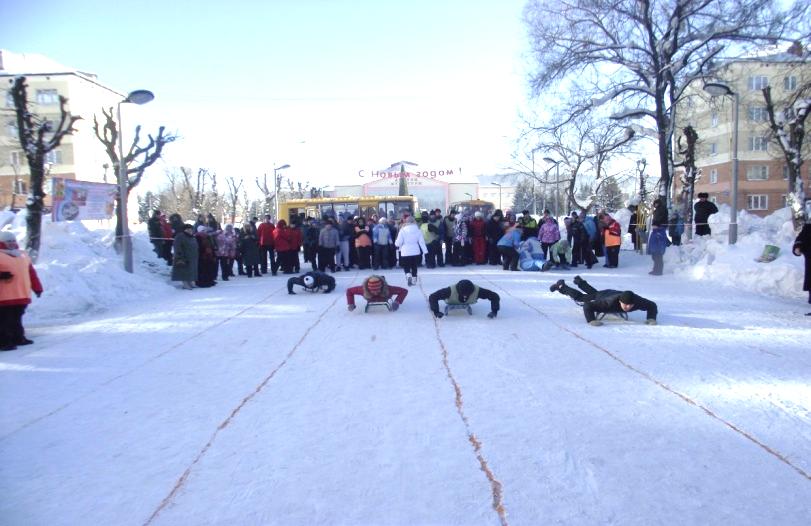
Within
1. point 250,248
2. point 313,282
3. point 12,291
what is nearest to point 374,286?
point 313,282

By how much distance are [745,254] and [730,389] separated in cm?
931

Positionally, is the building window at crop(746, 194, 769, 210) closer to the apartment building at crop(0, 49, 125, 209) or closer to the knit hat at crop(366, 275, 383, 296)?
the apartment building at crop(0, 49, 125, 209)

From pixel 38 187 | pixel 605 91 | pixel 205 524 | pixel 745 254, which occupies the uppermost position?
pixel 605 91

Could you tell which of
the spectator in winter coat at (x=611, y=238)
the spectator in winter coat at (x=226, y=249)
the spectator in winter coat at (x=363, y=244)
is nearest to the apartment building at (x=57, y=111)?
the spectator in winter coat at (x=226, y=249)

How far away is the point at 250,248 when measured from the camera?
56.4ft

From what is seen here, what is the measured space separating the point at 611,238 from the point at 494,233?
11.2ft

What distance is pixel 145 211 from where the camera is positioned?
6506 cm

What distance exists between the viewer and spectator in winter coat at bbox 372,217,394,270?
17812mm

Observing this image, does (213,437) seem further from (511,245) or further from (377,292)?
(511,245)

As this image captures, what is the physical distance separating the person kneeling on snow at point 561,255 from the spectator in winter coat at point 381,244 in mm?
4824

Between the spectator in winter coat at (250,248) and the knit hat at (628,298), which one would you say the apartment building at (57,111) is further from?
the knit hat at (628,298)

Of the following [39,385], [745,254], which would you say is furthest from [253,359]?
[745,254]

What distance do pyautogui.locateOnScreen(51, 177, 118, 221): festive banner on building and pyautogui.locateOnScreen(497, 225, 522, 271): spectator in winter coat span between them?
10.9 m

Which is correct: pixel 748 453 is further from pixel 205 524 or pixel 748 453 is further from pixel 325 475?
pixel 205 524
